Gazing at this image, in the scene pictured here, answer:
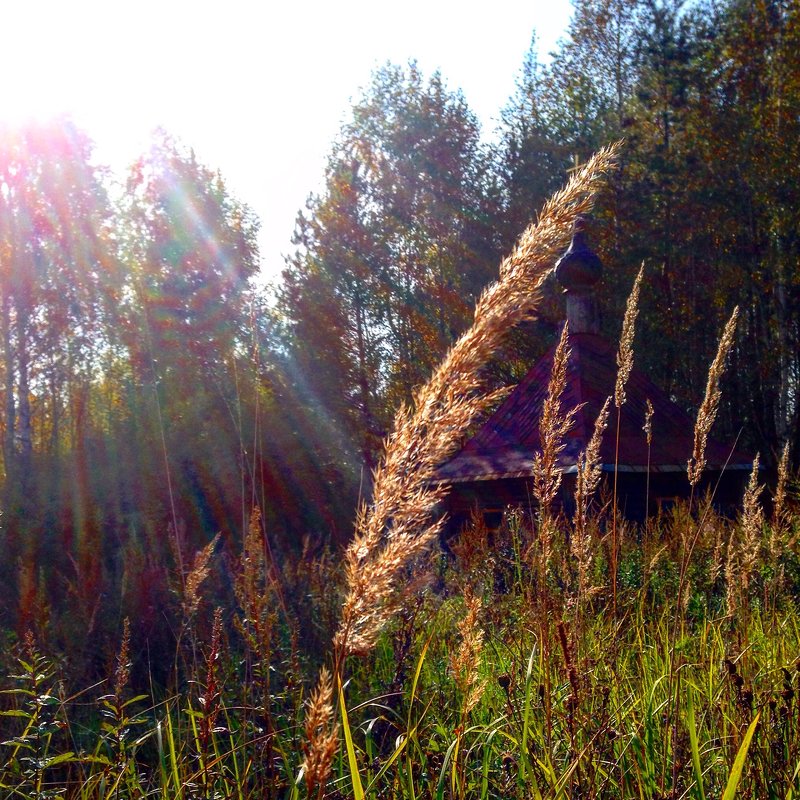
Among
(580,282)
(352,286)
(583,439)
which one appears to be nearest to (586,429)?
(583,439)

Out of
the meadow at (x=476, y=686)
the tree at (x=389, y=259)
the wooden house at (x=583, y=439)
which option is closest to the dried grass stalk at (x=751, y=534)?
the meadow at (x=476, y=686)

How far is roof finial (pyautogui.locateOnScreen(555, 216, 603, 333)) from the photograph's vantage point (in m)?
12.6

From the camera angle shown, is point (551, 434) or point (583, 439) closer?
point (551, 434)

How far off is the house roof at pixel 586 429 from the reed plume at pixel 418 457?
8737 millimetres

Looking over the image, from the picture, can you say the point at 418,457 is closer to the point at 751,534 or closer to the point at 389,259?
the point at 751,534

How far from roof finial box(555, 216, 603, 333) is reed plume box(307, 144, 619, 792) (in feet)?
37.0

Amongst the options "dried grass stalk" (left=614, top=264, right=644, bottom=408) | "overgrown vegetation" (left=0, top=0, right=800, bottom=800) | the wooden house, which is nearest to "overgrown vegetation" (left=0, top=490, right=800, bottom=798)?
"dried grass stalk" (left=614, top=264, right=644, bottom=408)

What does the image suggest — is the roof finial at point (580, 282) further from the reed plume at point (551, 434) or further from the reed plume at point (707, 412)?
the reed plume at point (551, 434)

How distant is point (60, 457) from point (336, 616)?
465 inches

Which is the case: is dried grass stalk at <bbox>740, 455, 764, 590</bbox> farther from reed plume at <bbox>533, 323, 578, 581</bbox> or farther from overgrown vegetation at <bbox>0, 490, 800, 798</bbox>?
reed plume at <bbox>533, 323, 578, 581</bbox>

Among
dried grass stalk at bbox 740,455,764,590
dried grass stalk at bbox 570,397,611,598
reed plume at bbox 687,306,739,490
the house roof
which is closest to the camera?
dried grass stalk at bbox 570,397,611,598

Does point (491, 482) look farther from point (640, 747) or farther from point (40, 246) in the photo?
point (40, 246)

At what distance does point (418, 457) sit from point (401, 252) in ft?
84.8

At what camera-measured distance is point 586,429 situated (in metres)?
10.2
